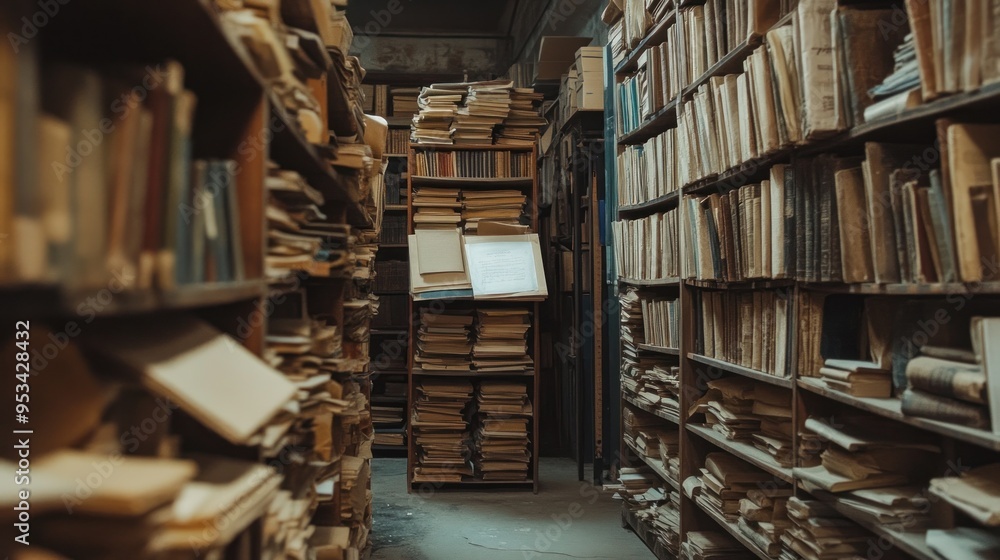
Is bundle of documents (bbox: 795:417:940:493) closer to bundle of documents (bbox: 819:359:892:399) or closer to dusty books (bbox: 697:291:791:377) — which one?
bundle of documents (bbox: 819:359:892:399)

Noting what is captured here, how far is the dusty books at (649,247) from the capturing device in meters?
3.19

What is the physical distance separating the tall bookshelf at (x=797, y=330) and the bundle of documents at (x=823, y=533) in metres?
0.03

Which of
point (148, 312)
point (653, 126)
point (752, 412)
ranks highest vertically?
point (653, 126)

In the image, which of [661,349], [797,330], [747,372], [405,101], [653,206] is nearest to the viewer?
[797,330]

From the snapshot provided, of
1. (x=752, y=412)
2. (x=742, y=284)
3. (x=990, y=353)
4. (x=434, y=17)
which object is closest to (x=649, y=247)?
(x=742, y=284)

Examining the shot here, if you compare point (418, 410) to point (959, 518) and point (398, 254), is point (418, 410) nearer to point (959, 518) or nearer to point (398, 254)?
point (398, 254)

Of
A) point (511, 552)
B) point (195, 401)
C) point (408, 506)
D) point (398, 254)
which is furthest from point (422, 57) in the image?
point (195, 401)

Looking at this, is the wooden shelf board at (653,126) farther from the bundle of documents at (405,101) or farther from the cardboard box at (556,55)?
the bundle of documents at (405,101)

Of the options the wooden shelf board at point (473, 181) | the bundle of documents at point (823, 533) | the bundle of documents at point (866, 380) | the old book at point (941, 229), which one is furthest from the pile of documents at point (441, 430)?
the old book at point (941, 229)

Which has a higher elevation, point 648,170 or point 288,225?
point 648,170

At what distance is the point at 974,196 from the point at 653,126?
6.99ft

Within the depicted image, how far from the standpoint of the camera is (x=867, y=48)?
5.99ft

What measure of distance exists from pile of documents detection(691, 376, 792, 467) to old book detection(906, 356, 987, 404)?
70cm

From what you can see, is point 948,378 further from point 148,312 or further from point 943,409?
point 148,312
